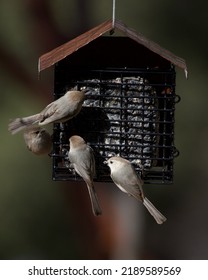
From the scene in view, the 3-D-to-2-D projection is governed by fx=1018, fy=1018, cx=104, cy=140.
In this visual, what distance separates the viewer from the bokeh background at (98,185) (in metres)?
6.19

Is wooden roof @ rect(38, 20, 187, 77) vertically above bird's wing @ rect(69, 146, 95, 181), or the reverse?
wooden roof @ rect(38, 20, 187, 77)

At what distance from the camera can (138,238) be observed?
21.2 feet

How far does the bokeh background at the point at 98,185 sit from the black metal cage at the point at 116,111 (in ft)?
8.69

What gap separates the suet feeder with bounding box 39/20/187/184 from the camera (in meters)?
3.35

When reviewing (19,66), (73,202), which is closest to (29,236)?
(73,202)

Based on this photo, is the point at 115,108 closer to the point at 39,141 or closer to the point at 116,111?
the point at 116,111

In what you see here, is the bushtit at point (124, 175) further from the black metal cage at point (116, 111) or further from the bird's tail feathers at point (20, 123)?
the bird's tail feathers at point (20, 123)

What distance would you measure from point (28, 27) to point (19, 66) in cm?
27

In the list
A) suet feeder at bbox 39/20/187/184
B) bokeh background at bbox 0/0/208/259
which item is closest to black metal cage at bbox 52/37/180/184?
suet feeder at bbox 39/20/187/184

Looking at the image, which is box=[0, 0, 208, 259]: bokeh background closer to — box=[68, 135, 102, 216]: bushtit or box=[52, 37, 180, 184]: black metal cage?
box=[52, 37, 180, 184]: black metal cage

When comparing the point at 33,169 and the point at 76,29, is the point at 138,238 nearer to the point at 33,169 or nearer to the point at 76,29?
the point at 33,169

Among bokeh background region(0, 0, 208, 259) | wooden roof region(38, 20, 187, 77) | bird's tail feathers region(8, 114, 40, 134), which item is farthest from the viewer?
bokeh background region(0, 0, 208, 259)

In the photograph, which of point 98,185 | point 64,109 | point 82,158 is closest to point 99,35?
point 64,109

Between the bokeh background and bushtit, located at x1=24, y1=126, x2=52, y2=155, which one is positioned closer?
bushtit, located at x1=24, y1=126, x2=52, y2=155
